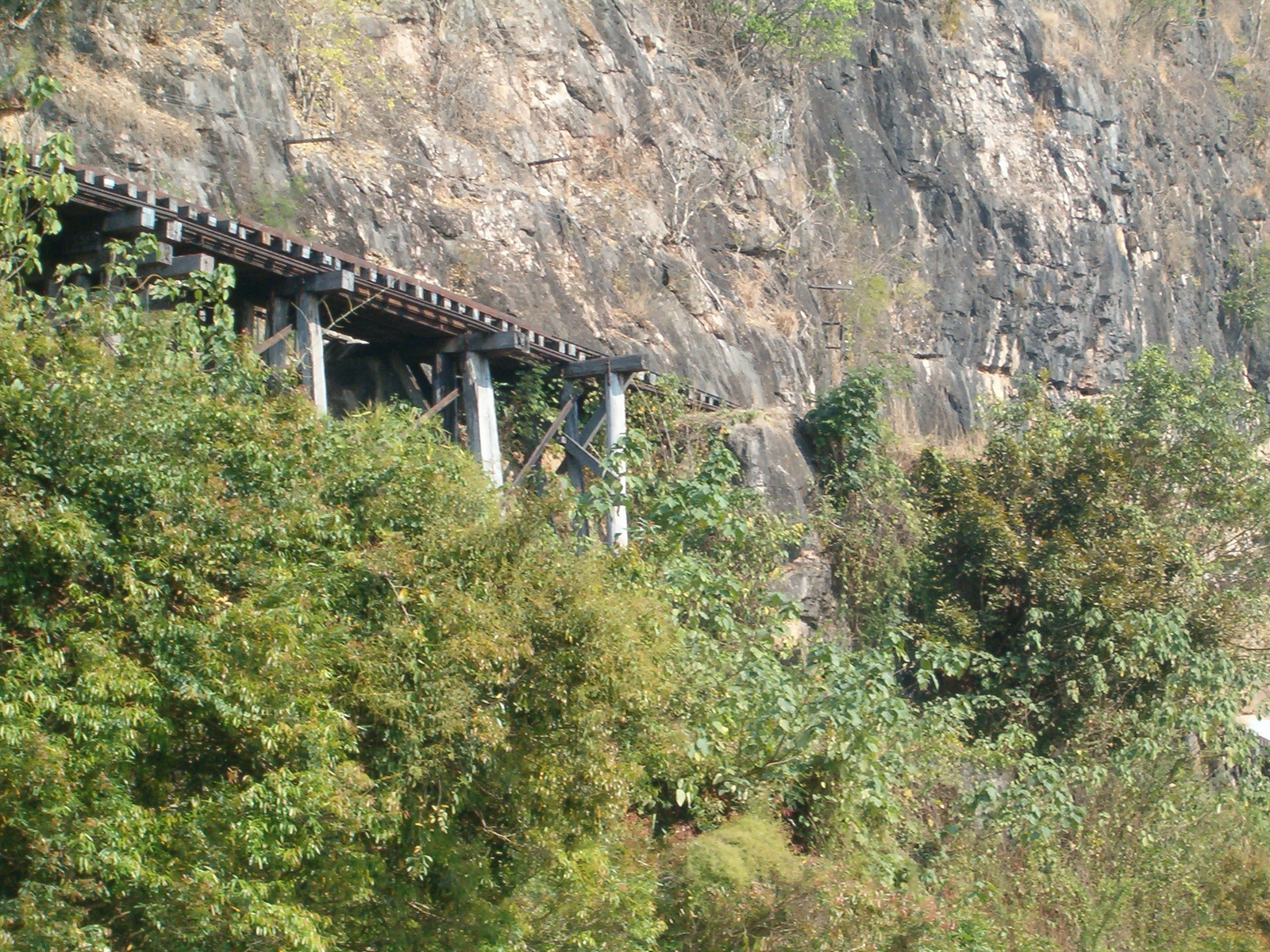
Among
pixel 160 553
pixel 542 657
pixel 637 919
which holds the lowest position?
pixel 637 919

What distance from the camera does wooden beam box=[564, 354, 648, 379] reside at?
511 inches

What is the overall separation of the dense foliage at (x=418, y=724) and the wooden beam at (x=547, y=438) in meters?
1.36

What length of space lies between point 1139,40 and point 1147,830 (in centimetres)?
2887

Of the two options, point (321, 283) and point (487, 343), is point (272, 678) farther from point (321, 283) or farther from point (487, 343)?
point (487, 343)

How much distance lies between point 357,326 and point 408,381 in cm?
78

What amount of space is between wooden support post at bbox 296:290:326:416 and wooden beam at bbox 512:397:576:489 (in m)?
2.28

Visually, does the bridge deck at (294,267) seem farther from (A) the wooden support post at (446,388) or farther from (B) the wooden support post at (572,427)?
(B) the wooden support post at (572,427)

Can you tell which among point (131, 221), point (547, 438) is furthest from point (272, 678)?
point (547, 438)

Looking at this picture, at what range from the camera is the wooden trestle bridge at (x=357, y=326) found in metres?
8.89

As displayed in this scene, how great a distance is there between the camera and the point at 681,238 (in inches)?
803

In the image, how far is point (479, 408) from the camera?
11688mm

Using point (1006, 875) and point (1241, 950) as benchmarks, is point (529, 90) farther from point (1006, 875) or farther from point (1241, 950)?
point (1241, 950)

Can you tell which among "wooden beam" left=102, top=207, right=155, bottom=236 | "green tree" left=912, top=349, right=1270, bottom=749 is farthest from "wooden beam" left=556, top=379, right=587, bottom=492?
"wooden beam" left=102, top=207, right=155, bottom=236

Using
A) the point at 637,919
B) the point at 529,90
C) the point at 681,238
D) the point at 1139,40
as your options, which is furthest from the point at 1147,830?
the point at 1139,40
